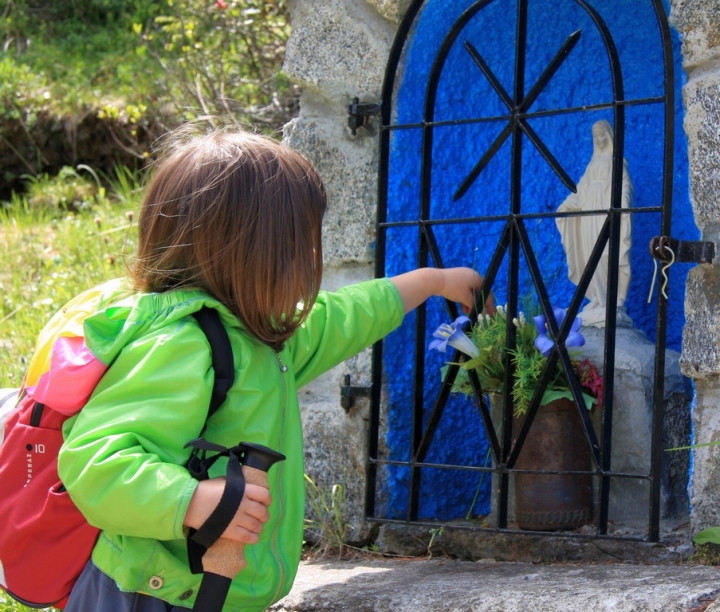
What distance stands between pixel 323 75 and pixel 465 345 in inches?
31.7

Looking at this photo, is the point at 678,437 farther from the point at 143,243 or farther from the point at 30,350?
the point at 30,350

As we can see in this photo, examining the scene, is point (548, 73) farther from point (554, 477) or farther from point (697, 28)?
point (554, 477)

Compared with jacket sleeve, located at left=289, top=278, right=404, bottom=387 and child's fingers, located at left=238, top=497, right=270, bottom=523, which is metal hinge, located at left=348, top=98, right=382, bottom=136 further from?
child's fingers, located at left=238, top=497, right=270, bottom=523

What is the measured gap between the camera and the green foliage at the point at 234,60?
4.11 metres

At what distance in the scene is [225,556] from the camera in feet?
4.60

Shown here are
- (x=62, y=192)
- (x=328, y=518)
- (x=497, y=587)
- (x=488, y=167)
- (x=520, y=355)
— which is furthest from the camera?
(x=62, y=192)

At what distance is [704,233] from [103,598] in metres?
1.35

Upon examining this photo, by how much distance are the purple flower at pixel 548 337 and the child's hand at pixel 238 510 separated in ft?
3.24

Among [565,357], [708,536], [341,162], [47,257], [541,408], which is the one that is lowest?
[708,536]

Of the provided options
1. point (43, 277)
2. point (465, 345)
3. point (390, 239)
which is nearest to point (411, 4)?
point (390, 239)

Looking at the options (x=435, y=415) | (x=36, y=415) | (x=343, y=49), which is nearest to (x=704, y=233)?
(x=435, y=415)

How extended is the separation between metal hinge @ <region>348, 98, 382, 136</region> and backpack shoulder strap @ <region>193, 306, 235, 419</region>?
103 cm

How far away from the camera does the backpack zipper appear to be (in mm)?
1540

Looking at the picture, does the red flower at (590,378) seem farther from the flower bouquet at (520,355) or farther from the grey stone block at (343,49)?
the grey stone block at (343,49)
